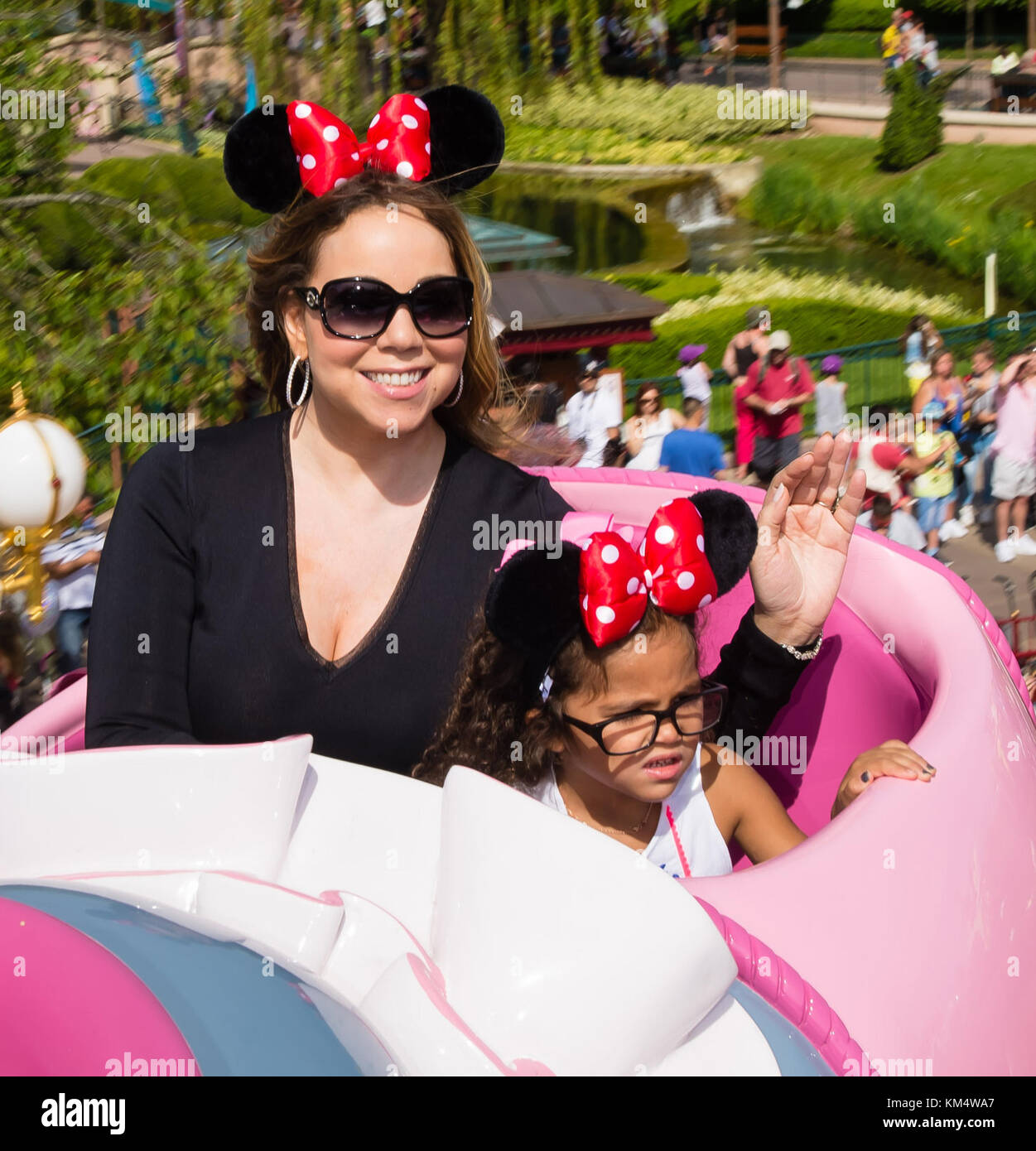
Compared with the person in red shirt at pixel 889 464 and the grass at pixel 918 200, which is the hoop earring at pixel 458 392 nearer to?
the person in red shirt at pixel 889 464

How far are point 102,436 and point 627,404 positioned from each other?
4.61 m

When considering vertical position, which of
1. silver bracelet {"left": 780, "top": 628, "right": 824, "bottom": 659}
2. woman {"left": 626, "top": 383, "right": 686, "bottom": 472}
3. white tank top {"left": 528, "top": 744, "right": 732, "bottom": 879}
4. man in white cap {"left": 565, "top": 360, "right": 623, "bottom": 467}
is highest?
silver bracelet {"left": 780, "top": 628, "right": 824, "bottom": 659}

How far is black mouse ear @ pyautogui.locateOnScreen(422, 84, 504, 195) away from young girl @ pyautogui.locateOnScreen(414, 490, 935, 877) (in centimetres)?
49

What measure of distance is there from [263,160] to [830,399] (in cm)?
518

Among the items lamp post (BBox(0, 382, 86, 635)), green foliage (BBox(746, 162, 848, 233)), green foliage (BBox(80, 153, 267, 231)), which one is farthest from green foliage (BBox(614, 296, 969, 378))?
lamp post (BBox(0, 382, 86, 635))

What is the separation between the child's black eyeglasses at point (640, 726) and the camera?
1.61 m

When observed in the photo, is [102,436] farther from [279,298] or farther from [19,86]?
[279,298]

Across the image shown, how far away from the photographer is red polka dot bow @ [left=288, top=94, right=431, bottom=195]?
5.72 ft

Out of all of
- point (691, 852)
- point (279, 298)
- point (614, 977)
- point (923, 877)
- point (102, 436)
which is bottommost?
point (102, 436)

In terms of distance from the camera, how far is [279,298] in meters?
1.72

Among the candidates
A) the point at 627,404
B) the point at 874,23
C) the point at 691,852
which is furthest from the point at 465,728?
the point at 874,23

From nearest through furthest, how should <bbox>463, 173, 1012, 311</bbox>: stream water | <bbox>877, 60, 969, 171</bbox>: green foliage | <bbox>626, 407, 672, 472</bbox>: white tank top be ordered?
<bbox>626, 407, 672, 472</bbox>: white tank top < <bbox>463, 173, 1012, 311</bbox>: stream water < <bbox>877, 60, 969, 171</bbox>: green foliage

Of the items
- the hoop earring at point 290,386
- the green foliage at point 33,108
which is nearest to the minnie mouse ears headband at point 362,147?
the hoop earring at point 290,386

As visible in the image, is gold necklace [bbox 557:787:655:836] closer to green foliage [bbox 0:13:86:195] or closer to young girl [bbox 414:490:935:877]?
young girl [bbox 414:490:935:877]
